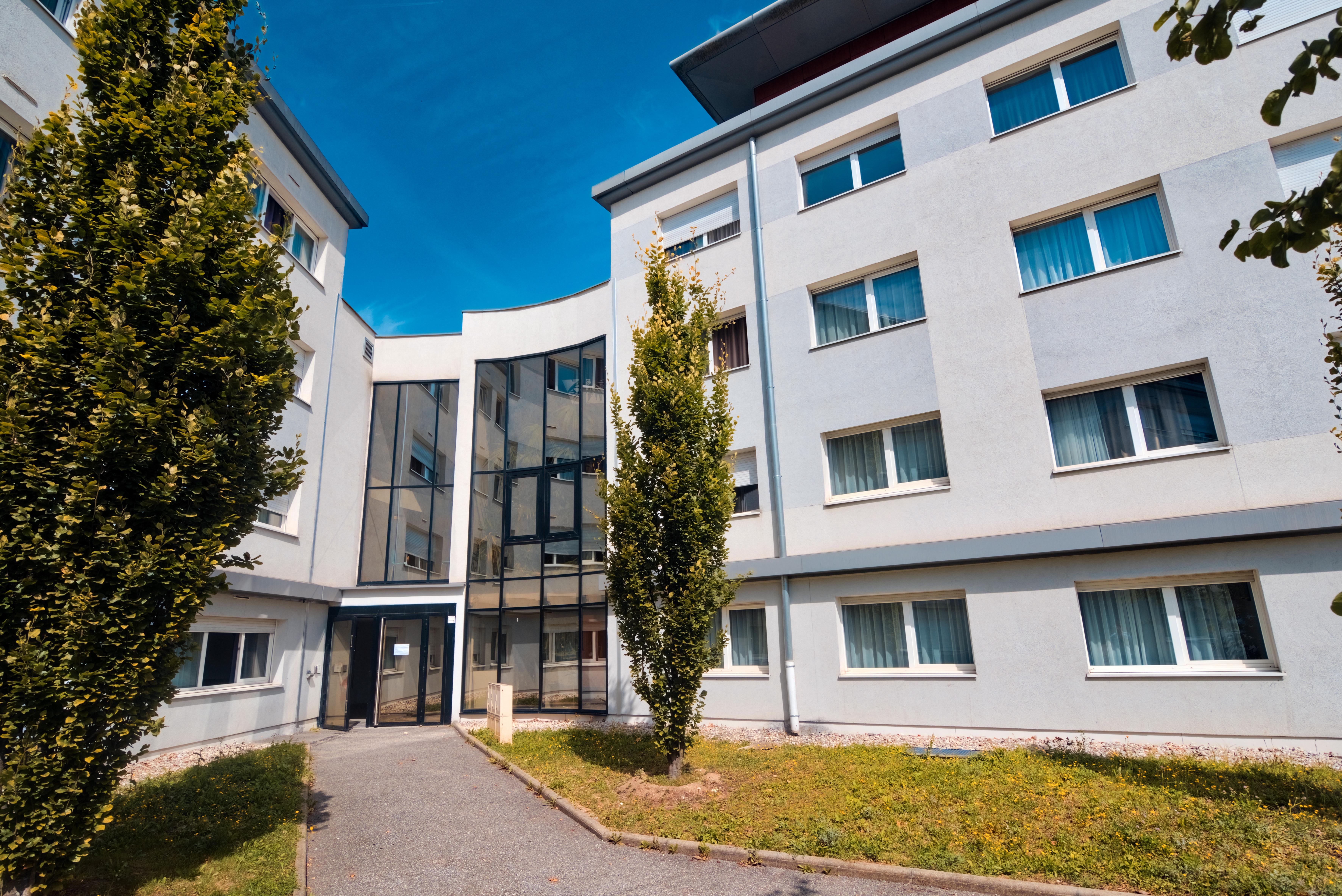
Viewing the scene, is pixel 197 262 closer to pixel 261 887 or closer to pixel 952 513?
pixel 261 887

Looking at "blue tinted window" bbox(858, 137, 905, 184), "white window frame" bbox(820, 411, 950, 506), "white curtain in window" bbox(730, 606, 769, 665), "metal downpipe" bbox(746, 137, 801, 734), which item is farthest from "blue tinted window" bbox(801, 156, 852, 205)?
"white curtain in window" bbox(730, 606, 769, 665)

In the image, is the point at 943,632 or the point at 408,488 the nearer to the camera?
the point at 943,632

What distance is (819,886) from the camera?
5980 mm

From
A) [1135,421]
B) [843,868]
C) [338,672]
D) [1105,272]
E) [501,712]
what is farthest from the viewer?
[338,672]

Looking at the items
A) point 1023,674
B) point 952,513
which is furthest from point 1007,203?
point 1023,674

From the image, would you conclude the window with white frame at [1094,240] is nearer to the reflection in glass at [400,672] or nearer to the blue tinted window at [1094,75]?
the blue tinted window at [1094,75]

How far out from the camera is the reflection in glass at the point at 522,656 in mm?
16750

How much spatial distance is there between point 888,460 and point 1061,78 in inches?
278

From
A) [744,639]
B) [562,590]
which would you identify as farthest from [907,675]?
[562,590]

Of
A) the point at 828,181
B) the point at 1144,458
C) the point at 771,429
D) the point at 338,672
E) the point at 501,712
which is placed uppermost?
the point at 828,181

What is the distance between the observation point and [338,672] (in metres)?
17.2

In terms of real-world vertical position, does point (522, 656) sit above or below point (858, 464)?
below

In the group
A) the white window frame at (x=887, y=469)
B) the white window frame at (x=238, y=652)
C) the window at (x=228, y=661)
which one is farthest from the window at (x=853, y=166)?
the window at (x=228, y=661)

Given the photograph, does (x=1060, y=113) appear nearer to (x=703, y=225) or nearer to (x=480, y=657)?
(x=703, y=225)
